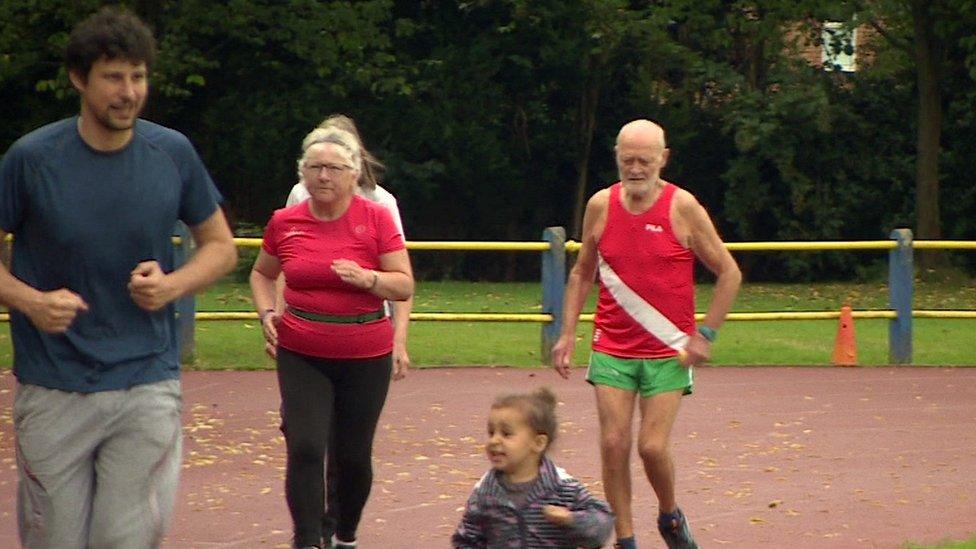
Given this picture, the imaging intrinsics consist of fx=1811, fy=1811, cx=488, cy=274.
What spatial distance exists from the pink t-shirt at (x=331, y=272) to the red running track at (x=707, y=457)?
1.31m

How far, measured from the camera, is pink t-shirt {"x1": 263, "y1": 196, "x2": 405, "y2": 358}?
22.5 feet

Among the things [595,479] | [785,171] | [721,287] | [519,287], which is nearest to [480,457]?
[595,479]

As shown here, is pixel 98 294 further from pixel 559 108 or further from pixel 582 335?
pixel 559 108

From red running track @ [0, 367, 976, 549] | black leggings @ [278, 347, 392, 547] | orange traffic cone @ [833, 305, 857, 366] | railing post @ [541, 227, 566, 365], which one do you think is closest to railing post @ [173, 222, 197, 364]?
red running track @ [0, 367, 976, 549]

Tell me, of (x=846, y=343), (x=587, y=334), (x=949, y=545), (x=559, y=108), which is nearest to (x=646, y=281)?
(x=949, y=545)

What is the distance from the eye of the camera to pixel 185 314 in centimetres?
1504

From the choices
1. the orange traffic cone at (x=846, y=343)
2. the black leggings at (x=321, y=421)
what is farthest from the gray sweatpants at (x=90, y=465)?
→ the orange traffic cone at (x=846, y=343)

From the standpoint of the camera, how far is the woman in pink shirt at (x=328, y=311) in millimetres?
6785

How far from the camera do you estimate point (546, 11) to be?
105 ft

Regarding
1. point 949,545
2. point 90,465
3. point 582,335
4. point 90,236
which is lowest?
point 582,335

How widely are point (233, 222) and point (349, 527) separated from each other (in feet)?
81.2

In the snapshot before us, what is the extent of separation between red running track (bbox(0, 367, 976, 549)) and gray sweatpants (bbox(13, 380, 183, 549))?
116 inches

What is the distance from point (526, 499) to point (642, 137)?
6.53 ft

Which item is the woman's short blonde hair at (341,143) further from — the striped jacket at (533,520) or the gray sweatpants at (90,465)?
the gray sweatpants at (90,465)
